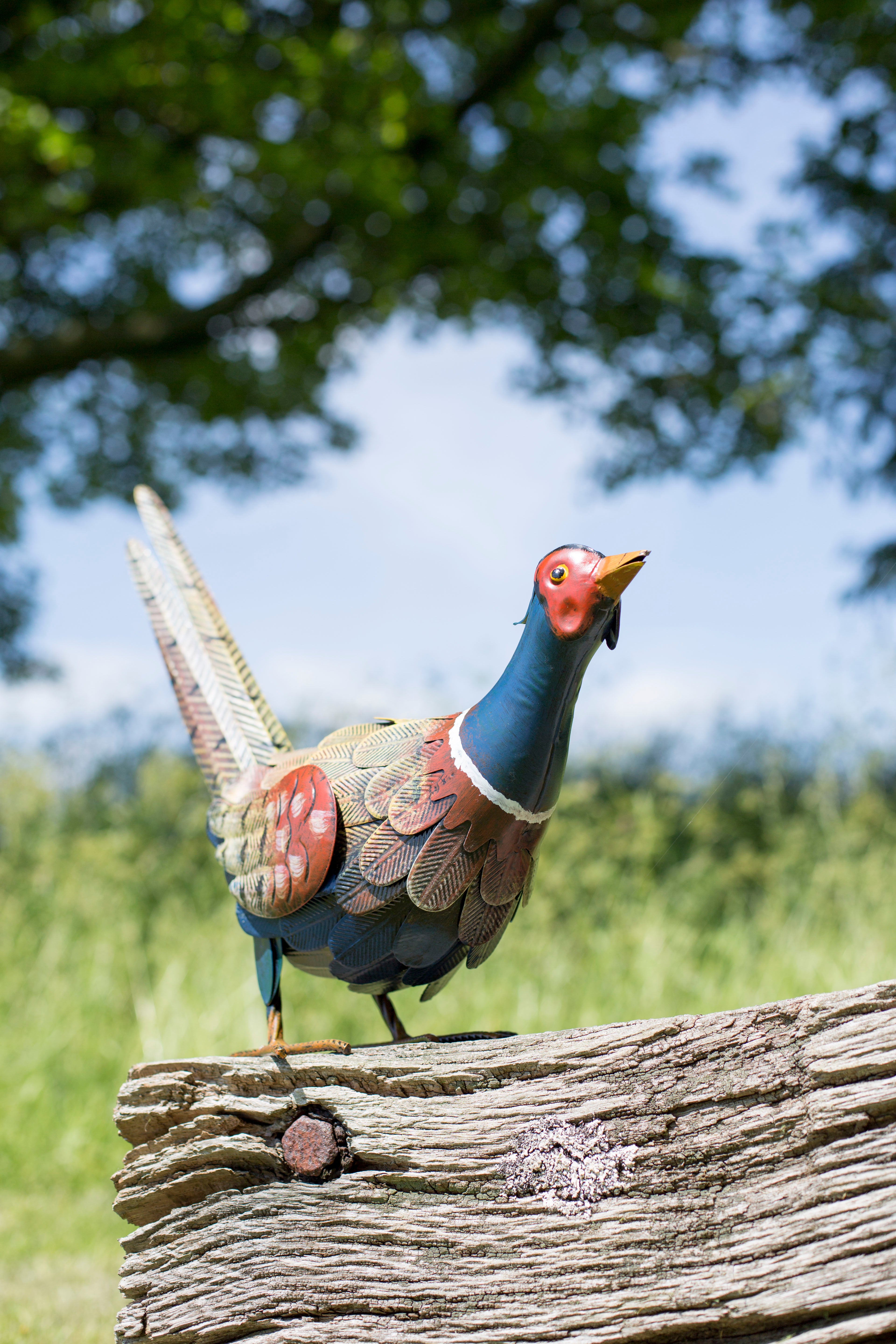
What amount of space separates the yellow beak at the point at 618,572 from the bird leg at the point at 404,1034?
0.81 m

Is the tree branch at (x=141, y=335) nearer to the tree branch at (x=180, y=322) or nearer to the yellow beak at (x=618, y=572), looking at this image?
the tree branch at (x=180, y=322)

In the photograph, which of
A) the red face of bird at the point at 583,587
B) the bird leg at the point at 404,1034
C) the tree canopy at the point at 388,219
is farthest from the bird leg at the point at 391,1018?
the tree canopy at the point at 388,219

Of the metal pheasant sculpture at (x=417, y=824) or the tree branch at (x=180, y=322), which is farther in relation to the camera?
the tree branch at (x=180, y=322)

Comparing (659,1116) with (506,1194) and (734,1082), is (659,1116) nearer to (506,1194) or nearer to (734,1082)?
(734,1082)

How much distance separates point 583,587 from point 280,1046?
1.00m

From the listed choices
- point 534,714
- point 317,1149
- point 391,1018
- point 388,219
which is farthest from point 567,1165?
point 388,219

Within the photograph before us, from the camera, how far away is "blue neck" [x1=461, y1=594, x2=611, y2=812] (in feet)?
5.46

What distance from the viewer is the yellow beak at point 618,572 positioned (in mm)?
1603

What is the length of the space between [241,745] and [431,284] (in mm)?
6625

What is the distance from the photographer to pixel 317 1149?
71.5 inches

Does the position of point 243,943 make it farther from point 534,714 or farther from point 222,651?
point 534,714

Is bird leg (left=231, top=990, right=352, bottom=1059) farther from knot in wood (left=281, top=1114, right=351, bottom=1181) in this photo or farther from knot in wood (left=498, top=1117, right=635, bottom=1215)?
knot in wood (left=498, top=1117, right=635, bottom=1215)

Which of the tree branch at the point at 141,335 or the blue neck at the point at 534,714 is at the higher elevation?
the tree branch at the point at 141,335

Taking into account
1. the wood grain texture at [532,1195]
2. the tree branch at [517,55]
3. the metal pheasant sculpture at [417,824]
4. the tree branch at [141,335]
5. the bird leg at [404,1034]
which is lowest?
the wood grain texture at [532,1195]
